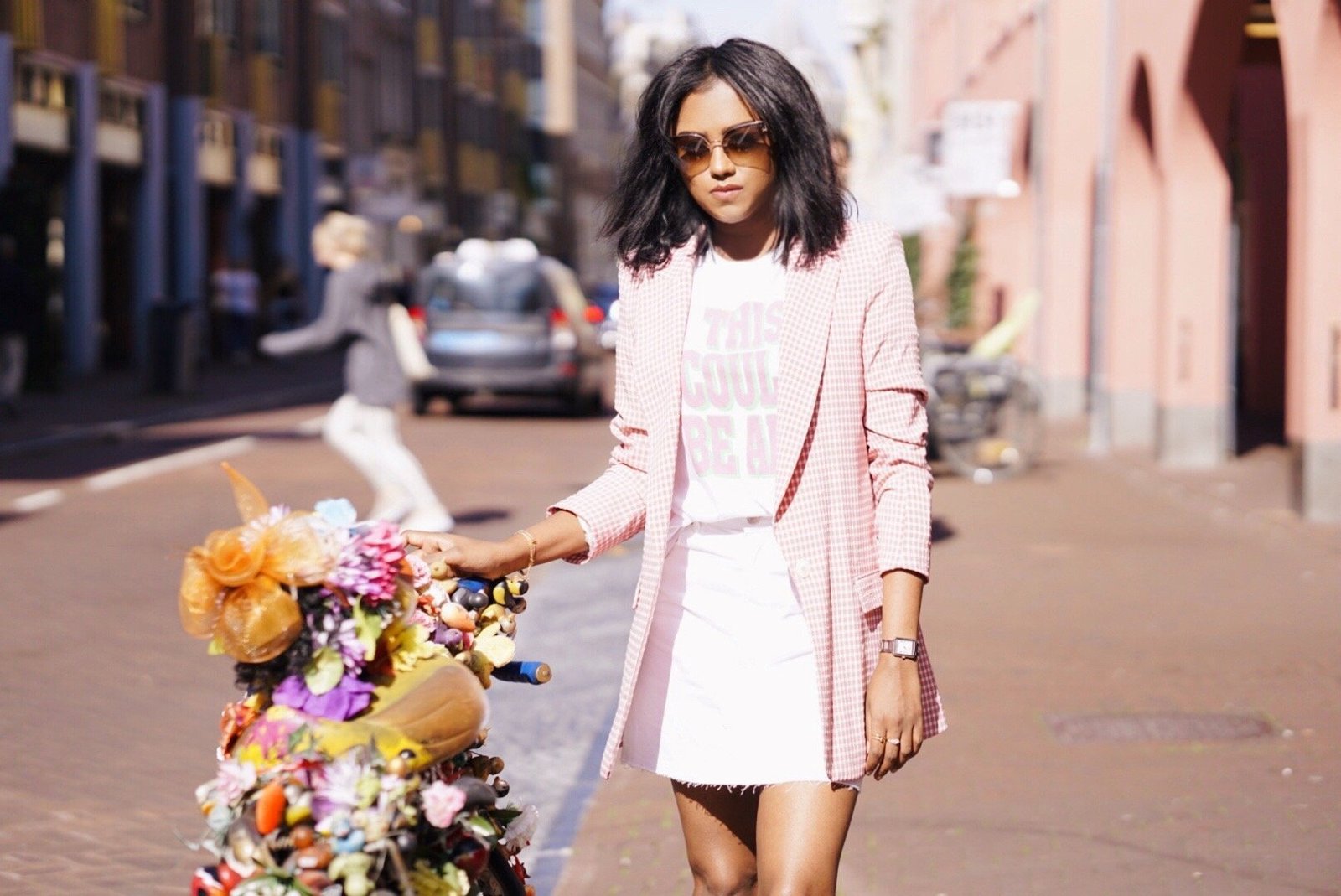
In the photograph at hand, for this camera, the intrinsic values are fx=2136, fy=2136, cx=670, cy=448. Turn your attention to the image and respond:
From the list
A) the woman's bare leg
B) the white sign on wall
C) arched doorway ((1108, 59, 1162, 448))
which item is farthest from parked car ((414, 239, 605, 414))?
the woman's bare leg

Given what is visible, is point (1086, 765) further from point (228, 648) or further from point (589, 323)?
point (589, 323)

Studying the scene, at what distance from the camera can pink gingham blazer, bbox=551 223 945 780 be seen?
3.08m

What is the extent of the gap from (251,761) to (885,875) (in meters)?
2.85

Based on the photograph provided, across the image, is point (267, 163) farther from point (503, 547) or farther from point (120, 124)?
point (503, 547)

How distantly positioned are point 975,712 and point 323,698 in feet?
15.6

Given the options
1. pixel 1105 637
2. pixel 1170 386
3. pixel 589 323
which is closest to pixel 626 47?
pixel 589 323

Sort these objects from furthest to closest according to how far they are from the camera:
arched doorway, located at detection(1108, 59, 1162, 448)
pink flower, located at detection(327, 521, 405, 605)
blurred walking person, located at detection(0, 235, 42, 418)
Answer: blurred walking person, located at detection(0, 235, 42, 418)
arched doorway, located at detection(1108, 59, 1162, 448)
pink flower, located at detection(327, 521, 405, 605)

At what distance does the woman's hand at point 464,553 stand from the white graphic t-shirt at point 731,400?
11.0 inches

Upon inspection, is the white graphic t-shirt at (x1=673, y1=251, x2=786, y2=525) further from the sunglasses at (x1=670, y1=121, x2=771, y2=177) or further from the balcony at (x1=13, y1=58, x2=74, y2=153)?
the balcony at (x1=13, y1=58, x2=74, y2=153)

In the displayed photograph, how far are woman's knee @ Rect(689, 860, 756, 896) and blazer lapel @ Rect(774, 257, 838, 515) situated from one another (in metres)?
0.63

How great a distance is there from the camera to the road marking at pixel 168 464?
610 inches

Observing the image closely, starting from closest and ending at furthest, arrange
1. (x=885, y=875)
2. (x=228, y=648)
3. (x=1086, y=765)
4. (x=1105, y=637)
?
(x=228, y=648), (x=885, y=875), (x=1086, y=765), (x=1105, y=637)

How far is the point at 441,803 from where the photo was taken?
8.56 feet

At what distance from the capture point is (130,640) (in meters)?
8.66
